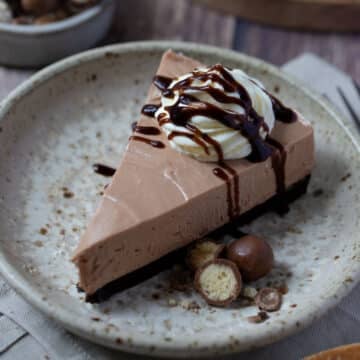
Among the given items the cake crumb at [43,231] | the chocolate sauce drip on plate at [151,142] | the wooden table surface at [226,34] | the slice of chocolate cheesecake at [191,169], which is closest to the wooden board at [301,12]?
the wooden table surface at [226,34]

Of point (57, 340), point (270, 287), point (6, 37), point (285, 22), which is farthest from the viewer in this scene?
point (285, 22)

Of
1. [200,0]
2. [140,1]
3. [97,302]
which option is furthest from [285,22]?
[97,302]

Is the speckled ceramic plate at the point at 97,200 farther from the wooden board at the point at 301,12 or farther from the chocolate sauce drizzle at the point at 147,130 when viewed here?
the wooden board at the point at 301,12

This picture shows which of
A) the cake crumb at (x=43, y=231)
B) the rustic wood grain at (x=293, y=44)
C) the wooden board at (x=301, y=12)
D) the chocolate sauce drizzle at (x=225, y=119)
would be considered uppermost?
the chocolate sauce drizzle at (x=225, y=119)

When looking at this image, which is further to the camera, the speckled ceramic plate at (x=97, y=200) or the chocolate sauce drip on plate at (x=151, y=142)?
the chocolate sauce drip on plate at (x=151, y=142)

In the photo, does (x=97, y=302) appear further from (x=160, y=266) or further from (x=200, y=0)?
(x=200, y=0)

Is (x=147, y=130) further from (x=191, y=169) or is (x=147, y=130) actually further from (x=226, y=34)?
(x=226, y=34)
